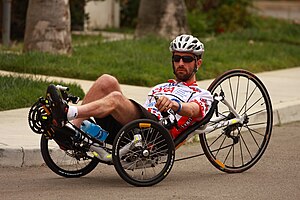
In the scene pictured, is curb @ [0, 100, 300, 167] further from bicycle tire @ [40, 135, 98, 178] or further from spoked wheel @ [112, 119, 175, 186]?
spoked wheel @ [112, 119, 175, 186]

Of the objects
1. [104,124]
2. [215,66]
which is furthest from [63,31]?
[104,124]

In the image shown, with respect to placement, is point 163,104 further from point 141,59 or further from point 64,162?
point 141,59

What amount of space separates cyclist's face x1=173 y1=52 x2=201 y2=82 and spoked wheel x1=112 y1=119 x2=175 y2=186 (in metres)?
0.63

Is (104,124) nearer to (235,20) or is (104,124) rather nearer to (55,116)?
(55,116)

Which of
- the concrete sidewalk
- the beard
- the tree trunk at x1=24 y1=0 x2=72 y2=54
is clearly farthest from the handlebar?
the tree trunk at x1=24 y1=0 x2=72 y2=54

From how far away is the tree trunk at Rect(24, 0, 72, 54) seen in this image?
45.2 ft

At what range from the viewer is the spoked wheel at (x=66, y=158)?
7273mm

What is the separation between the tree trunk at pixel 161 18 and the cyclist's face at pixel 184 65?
9.10 m

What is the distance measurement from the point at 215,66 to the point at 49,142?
584 cm

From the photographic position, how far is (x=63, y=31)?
13969 millimetres

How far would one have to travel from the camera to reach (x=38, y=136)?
8703mm

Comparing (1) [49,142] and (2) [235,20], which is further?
(2) [235,20]

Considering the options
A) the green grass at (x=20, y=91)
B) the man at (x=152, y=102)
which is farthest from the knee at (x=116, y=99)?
the green grass at (x=20, y=91)

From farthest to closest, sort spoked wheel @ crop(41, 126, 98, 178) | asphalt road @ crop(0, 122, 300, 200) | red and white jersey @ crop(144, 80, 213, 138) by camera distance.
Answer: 1. red and white jersey @ crop(144, 80, 213, 138)
2. spoked wheel @ crop(41, 126, 98, 178)
3. asphalt road @ crop(0, 122, 300, 200)
